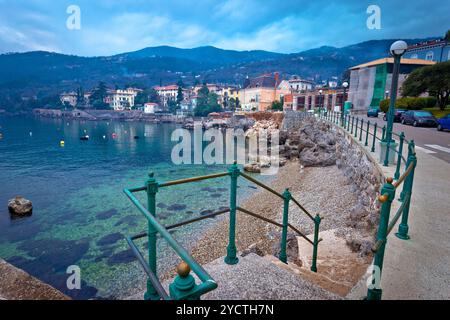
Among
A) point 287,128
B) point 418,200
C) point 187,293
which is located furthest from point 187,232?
point 287,128

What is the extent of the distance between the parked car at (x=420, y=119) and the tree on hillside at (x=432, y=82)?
12.3 m

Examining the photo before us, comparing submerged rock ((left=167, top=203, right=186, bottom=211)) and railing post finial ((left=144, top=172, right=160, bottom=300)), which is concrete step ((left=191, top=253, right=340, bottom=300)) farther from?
submerged rock ((left=167, top=203, right=186, bottom=211))

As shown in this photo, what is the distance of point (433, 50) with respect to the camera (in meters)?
58.2

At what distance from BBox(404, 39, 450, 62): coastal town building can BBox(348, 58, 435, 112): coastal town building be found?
26.4 feet

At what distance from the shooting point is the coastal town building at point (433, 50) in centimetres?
5528

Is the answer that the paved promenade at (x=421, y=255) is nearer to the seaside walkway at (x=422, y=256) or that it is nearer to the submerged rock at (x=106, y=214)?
the seaside walkway at (x=422, y=256)

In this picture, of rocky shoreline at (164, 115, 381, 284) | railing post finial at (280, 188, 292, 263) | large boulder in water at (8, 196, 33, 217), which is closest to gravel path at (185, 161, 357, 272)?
rocky shoreline at (164, 115, 381, 284)

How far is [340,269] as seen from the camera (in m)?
6.01

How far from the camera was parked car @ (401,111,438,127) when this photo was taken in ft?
72.2

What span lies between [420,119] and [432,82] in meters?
14.5

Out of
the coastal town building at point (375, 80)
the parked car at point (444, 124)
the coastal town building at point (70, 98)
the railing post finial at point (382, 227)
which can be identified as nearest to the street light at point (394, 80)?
the railing post finial at point (382, 227)

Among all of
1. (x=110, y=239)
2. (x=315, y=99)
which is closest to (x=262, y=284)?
(x=110, y=239)
